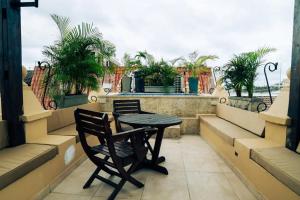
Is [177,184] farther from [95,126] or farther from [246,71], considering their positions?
[246,71]

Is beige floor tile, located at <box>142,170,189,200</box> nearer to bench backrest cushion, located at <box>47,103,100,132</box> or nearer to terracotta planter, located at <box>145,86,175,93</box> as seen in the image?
bench backrest cushion, located at <box>47,103,100,132</box>

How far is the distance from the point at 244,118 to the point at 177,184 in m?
1.69

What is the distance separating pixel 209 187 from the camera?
235cm

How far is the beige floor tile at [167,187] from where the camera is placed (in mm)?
2148

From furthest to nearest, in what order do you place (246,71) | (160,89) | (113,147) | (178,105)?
(160,89) → (178,105) → (246,71) → (113,147)

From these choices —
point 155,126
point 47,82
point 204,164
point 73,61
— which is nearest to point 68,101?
point 47,82

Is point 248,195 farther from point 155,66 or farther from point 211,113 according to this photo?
point 155,66

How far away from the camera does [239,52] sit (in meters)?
3.93

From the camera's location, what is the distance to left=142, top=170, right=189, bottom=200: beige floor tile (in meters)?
2.15

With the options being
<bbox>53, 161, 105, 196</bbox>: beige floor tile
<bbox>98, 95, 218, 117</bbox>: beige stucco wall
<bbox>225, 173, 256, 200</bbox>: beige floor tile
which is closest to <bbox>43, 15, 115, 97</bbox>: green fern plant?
<bbox>98, 95, 218, 117</bbox>: beige stucco wall

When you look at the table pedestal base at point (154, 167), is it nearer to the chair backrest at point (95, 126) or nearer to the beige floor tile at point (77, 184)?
the beige floor tile at point (77, 184)

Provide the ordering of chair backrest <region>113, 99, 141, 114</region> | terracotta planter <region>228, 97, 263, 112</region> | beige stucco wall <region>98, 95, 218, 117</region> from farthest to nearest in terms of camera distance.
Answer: beige stucco wall <region>98, 95, 218, 117</region> < chair backrest <region>113, 99, 141, 114</region> < terracotta planter <region>228, 97, 263, 112</region>

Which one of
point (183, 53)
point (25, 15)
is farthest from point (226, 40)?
point (25, 15)

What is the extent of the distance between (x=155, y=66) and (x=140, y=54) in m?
0.50
